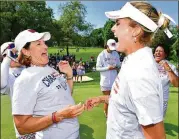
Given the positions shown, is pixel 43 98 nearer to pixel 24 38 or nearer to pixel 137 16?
pixel 24 38

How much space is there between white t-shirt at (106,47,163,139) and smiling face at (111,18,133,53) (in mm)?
87

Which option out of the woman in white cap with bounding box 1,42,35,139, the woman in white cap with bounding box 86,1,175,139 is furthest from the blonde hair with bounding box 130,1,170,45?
the woman in white cap with bounding box 1,42,35,139

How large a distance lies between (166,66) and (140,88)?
374 cm

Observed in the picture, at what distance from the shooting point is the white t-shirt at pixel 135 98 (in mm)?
1771

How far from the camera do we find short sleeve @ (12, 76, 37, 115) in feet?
8.08

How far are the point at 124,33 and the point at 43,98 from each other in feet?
3.16

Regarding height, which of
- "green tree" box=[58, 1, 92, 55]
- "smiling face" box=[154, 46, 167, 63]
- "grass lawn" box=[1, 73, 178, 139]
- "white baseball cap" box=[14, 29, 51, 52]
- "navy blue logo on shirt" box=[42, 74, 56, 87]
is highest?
"green tree" box=[58, 1, 92, 55]

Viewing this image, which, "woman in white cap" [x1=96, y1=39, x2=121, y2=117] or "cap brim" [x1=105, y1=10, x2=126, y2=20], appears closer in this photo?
"cap brim" [x1=105, y1=10, x2=126, y2=20]

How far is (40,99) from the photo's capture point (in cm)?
261

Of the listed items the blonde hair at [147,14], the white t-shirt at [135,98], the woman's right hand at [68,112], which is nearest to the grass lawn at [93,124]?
the woman's right hand at [68,112]

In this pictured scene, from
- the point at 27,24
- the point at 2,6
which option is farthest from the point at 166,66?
the point at 2,6

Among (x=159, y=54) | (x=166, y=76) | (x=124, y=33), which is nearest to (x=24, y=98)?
(x=124, y=33)

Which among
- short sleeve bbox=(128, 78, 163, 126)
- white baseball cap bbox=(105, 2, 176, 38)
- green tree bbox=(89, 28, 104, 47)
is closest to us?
short sleeve bbox=(128, 78, 163, 126)

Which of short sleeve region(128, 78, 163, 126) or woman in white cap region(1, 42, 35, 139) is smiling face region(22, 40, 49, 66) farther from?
short sleeve region(128, 78, 163, 126)
